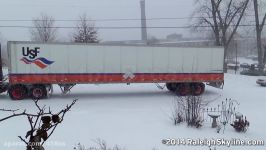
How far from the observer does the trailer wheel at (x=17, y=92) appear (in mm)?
18156

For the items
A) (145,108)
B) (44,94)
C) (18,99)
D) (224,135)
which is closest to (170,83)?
(145,108)

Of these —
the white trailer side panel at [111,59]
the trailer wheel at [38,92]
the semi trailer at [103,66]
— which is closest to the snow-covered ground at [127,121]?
Result: the trailer wheel at [38,92]

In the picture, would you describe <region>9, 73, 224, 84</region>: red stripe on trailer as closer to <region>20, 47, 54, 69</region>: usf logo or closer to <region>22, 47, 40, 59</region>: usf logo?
<region>20, 47, 54, 69</region>: usf logo

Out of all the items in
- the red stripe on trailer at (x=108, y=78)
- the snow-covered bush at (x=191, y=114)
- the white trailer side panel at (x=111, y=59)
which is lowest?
the snow-covered bush at (x=191, y=114)

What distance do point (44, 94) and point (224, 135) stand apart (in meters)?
11.1

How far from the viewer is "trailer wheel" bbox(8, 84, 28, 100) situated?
715 inches

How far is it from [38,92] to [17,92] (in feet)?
3.55

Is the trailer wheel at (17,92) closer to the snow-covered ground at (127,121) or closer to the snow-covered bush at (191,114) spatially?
the snow-covered ground at (127,121)

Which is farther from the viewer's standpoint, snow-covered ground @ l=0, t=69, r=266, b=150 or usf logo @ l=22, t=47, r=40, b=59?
usf logo @ l=22, t=47, r=40, b=59

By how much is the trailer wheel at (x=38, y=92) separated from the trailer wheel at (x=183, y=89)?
7.61m

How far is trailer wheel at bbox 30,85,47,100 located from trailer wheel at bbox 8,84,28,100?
0.46 m

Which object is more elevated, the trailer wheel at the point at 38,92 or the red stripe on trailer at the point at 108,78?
the red stripe on trailer at the point at 108,78

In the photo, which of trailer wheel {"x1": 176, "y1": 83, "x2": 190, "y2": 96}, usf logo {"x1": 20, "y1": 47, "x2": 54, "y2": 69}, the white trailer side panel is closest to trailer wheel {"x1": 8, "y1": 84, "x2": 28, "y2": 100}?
the white trailer side panel

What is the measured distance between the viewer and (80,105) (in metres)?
16.4
